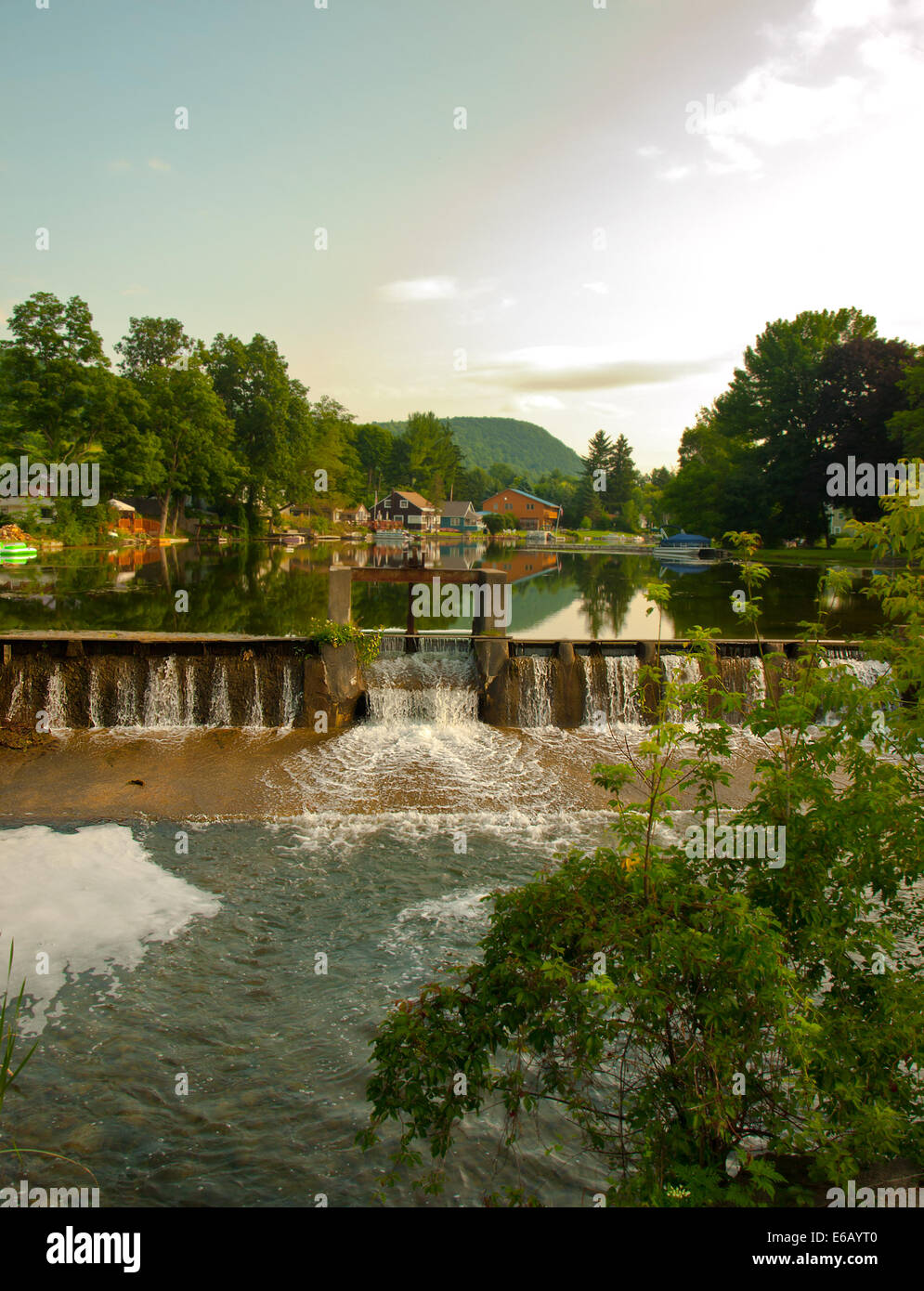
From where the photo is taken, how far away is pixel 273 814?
11.8 meters

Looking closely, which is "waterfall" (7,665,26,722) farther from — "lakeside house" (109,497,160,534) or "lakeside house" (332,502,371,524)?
"lakeside house" (332,502,371,524)

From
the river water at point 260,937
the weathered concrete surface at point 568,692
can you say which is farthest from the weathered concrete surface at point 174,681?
the weathered concrete surface at point 568,692

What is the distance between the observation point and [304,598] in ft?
109

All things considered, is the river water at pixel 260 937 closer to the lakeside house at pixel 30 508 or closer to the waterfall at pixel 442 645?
the waterfall at pixel 442 645

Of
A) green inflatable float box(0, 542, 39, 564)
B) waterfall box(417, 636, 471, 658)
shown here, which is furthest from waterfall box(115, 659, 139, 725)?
green inflatable float box(0, 542, 39, 564)

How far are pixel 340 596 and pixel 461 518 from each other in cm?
11399

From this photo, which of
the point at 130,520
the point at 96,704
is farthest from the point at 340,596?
the point at 130,520

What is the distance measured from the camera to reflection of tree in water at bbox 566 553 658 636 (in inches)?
1206

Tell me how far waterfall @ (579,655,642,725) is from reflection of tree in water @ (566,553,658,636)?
939cm

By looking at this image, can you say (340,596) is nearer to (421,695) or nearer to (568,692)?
(421,695)

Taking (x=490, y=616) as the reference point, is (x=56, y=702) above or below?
below

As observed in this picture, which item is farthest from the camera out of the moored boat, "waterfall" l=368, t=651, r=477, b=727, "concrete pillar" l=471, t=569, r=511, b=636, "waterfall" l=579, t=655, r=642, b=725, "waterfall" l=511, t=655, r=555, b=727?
the moored boat
